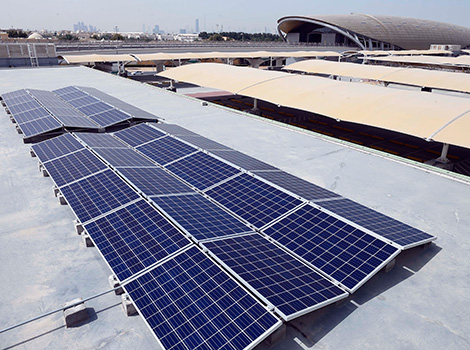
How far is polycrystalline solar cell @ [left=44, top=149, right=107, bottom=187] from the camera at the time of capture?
47.3 feet

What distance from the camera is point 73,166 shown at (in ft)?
50.0

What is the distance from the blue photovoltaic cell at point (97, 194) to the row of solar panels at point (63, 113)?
840 centimetres

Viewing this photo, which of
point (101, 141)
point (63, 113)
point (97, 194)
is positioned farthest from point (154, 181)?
point (63, 113)

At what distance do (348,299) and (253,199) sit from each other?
4.49m

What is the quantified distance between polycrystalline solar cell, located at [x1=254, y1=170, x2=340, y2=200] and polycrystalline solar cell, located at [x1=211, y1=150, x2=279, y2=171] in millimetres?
665

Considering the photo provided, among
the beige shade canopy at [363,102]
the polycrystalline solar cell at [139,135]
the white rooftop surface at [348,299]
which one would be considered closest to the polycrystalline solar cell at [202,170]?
the polycrystalline solar cell at [139,135]

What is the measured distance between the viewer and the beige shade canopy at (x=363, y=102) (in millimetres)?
27422

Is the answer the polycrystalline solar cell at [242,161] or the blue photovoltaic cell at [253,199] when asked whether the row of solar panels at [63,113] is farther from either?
the blue photovoltaic cell at [253,199]

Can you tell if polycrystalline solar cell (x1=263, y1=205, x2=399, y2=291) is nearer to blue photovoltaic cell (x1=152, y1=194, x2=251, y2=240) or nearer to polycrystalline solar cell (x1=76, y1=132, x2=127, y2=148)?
blue photovoltaic cell (x1=152, y1=194, x2=251, y2=240)

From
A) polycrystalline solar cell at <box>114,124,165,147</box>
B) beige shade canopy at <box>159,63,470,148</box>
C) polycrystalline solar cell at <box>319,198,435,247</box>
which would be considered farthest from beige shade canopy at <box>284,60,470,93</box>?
polycrystalline solar cell at <box>319,198,435,247</box>

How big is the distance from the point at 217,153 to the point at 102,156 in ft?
16.8

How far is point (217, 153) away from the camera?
16688 mm

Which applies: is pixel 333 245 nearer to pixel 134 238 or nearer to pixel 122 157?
pixel 134 238

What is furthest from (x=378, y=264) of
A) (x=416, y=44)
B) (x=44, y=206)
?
(x=416, y=44)
